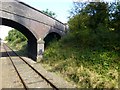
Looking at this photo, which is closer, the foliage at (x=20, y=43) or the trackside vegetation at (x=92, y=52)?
the trackside vegetation at (x=92, y=52)

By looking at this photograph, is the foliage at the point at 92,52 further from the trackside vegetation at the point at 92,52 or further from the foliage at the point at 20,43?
the foliage at the point at 20,43

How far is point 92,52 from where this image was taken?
47.8 ft

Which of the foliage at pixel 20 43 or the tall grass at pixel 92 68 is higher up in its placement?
the foliage at pixel 20 43

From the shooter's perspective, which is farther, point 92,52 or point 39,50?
point 39,50

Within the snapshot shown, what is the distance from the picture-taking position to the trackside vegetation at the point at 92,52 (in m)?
10.8

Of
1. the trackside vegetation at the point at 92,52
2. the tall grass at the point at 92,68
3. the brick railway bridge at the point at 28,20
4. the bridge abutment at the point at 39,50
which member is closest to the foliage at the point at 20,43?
the brick railway bridge at the point at 28,20

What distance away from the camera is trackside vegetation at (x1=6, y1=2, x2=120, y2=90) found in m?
10.8

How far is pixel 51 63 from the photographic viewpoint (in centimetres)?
1648

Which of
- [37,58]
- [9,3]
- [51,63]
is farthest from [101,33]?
[9,3]

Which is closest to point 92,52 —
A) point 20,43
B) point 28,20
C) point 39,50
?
point 39,50

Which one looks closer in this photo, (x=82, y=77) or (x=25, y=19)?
(x=82, y=77)

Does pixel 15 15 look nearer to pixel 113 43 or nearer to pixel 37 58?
pixel 37 58

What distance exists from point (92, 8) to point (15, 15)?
7.20 metres

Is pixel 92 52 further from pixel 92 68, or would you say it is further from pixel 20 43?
pixel 20 43
